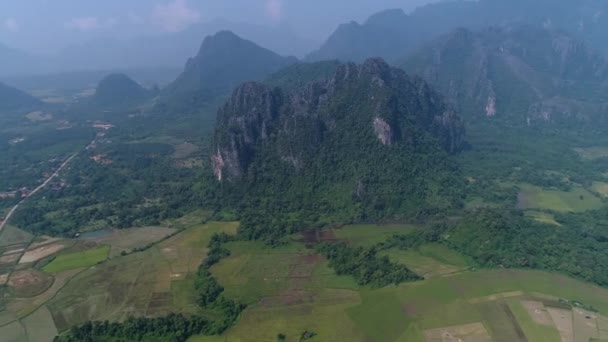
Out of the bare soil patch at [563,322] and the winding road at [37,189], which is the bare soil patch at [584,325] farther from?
the winding road at [37,189]

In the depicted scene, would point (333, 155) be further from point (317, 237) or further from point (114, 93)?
point (114, 93)

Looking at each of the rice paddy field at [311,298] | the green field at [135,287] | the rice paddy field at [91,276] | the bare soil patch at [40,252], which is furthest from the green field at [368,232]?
the bare soil patch at [40,252]

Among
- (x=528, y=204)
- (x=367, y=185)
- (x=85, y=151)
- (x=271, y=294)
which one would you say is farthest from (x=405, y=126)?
Result: (x=85, y=151)

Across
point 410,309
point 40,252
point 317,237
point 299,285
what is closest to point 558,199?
point 317,237

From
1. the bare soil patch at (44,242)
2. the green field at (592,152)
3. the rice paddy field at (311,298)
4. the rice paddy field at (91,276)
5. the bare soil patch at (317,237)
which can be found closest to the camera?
the rice paddy field at (311,298)

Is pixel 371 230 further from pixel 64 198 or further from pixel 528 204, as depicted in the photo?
pixel 64 198

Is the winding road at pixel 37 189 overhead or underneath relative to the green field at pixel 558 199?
underneath

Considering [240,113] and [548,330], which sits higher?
[240,113]

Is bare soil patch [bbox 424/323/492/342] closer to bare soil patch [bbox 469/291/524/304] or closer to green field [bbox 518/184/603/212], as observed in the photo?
bare soil patch [bbox 469/291/524/304]
